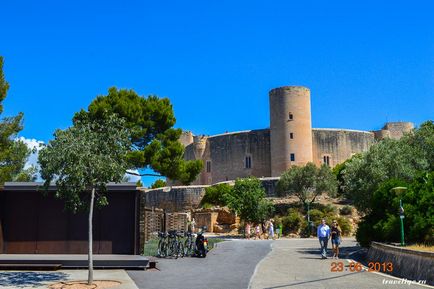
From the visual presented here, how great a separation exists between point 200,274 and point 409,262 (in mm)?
5099

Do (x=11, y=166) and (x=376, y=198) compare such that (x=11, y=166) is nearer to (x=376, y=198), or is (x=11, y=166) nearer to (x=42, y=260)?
(x=42, y=260)

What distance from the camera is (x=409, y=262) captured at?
1154 cm

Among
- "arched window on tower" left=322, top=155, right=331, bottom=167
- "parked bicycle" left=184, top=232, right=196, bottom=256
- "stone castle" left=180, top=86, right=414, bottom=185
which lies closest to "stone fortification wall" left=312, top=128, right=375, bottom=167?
"stone castle" left=180, top=86, right=414, bottom=185

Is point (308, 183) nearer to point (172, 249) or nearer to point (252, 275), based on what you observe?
point (172, 249)

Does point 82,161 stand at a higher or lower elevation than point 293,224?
higher

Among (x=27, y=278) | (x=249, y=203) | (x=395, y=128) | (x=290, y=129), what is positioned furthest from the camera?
(x=395, y=128)

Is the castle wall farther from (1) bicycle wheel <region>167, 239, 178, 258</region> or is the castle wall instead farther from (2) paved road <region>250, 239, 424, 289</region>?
(2) paved road <region>250, 239, 424, 289</region>

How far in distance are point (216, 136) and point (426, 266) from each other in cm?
5447

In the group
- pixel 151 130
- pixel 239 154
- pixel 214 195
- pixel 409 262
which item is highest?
pixel 239 154

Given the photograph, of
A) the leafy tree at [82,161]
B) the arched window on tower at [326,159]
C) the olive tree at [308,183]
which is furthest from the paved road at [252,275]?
the arched window on tower at [326,159]

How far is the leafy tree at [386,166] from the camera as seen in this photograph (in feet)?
71.8

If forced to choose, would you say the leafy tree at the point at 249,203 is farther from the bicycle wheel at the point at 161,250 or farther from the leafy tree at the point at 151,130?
the bicycle wheel at the point at 161,250

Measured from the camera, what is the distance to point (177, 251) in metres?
16.7

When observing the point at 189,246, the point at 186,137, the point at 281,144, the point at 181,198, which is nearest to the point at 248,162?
the point at 281,144
